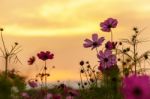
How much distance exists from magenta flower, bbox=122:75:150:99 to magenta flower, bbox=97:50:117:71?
12.9ft

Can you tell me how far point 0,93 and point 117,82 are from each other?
1.80 meters

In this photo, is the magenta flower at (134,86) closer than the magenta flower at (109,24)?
Yes

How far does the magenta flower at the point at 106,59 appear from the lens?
18.2 ft

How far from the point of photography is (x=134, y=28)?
6047 mm

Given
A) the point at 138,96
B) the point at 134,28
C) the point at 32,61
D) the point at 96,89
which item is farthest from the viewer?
the point at 32,61

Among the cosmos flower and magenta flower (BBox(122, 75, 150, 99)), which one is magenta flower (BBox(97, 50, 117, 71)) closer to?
the cosmos flower

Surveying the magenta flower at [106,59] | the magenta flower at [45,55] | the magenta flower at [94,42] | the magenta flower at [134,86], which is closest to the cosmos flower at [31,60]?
the magenta flower at [45,55]

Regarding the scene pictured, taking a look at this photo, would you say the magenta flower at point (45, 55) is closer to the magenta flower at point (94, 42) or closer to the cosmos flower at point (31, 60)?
the cosmos flower at point (31, 60)

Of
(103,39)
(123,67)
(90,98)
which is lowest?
(90,98)

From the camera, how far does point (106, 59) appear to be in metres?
5.59

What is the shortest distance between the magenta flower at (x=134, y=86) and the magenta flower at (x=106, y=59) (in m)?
3.93

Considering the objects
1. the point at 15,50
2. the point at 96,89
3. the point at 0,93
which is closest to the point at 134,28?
the point at 96,89

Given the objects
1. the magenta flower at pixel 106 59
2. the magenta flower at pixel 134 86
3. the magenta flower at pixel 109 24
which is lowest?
the magenta flower at pixel 134 86

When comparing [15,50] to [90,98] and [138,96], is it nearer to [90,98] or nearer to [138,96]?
[90,98]
